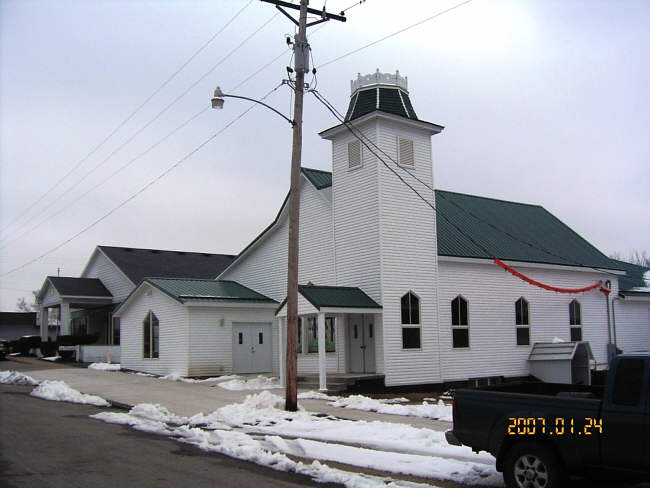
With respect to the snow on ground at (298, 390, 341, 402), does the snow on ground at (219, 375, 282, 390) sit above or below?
above

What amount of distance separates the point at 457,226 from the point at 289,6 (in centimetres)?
1326

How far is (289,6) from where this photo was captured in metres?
17.5

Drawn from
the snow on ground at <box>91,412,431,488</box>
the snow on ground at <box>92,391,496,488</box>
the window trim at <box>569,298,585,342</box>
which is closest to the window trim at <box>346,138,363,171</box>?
the snow on ground at <box>92,391,496,488</box>

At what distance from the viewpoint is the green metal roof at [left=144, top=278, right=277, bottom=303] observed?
90.5 feet

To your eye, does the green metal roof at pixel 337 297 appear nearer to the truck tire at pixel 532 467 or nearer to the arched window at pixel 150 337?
the arched window at pixel 150 337

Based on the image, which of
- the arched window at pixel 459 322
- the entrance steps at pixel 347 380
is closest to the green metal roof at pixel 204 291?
the entrance steps at pixel 347 380

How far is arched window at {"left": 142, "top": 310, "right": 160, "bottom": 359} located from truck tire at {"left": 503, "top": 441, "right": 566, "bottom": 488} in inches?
896

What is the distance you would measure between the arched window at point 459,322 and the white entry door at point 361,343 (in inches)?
131

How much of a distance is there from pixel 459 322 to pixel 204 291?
1061cm

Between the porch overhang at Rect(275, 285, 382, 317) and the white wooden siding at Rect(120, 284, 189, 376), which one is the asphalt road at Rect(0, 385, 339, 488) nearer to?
the porch overhang at Rect(275, 285, 382, 317)

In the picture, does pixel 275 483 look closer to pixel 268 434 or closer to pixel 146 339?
pixel 268 434

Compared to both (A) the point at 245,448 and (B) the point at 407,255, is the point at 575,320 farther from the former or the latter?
(A) the point at 245,448

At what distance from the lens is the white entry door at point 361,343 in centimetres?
2352

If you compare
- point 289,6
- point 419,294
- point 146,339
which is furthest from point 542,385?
point 146,339
